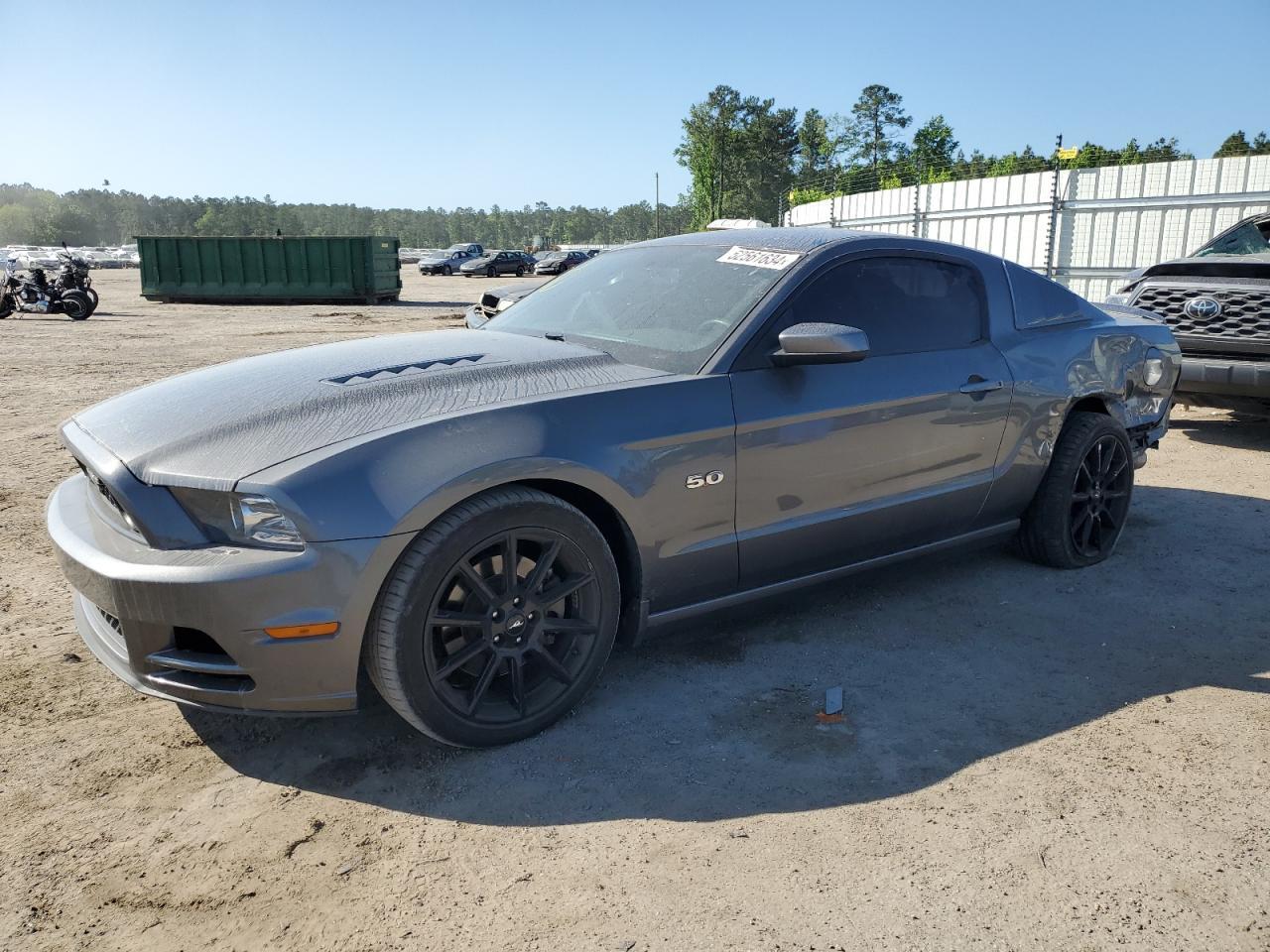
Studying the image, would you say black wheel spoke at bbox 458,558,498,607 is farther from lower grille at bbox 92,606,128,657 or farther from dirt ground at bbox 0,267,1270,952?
lower grille at bbox 92,606,128,657

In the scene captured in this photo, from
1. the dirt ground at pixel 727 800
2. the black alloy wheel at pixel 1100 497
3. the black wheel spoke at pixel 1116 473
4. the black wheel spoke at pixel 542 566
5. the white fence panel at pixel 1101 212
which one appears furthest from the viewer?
the white fence panel at pixel 1101 212

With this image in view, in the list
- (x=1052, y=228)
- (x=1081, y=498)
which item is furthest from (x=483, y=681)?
(x=1052, y=228)

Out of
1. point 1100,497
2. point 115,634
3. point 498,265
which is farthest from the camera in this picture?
point 498,265

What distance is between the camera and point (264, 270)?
27172 mm

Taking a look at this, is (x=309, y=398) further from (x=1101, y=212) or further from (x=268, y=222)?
(x=268, y=222)

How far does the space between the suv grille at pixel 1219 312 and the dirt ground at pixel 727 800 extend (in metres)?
3.58

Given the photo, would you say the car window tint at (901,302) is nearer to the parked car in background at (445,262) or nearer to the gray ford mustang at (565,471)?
the gray ford mustang at (565,471)

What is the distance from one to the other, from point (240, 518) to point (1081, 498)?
3.74 metres

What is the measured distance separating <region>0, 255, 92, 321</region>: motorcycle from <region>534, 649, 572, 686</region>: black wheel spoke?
2099cm

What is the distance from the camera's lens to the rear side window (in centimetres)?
428

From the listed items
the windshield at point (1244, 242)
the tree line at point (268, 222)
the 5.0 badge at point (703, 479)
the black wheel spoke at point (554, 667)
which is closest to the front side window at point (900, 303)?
the 5.0 badge at point (703, 479)

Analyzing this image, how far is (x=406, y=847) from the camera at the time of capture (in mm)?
2441

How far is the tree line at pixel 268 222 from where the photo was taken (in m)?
158

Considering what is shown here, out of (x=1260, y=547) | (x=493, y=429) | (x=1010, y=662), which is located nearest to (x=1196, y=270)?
(x=1260, y=547)
